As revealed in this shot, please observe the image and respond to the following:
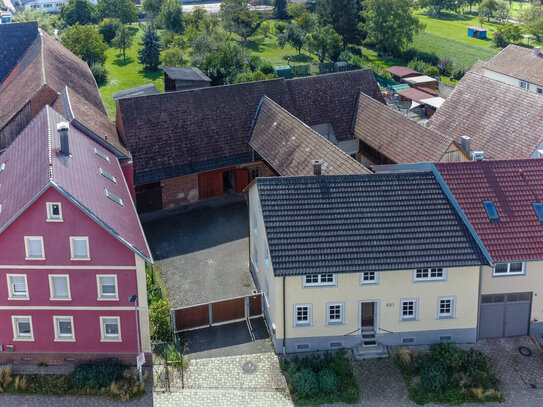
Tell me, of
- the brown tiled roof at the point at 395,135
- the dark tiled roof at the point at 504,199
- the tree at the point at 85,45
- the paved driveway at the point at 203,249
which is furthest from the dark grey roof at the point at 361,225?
the tree at the point at 85,45

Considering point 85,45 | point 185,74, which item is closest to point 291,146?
point 185,74

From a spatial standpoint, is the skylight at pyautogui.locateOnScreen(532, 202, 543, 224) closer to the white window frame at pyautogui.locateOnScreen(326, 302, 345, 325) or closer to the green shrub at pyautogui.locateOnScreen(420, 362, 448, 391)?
the green shrub at pyautogui.locateOnScreen(420, 362, 448, 391)

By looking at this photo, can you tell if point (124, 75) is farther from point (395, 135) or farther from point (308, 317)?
point (308, 317)

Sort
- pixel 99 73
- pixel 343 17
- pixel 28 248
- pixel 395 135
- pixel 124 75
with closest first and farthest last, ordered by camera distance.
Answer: pixel 28 248 < pixel 395 135 < pixel 99 73 < pixel 124 75 < pixel 343 17

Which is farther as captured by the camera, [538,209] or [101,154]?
[101,154]

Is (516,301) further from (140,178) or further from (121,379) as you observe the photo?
(140,178)
